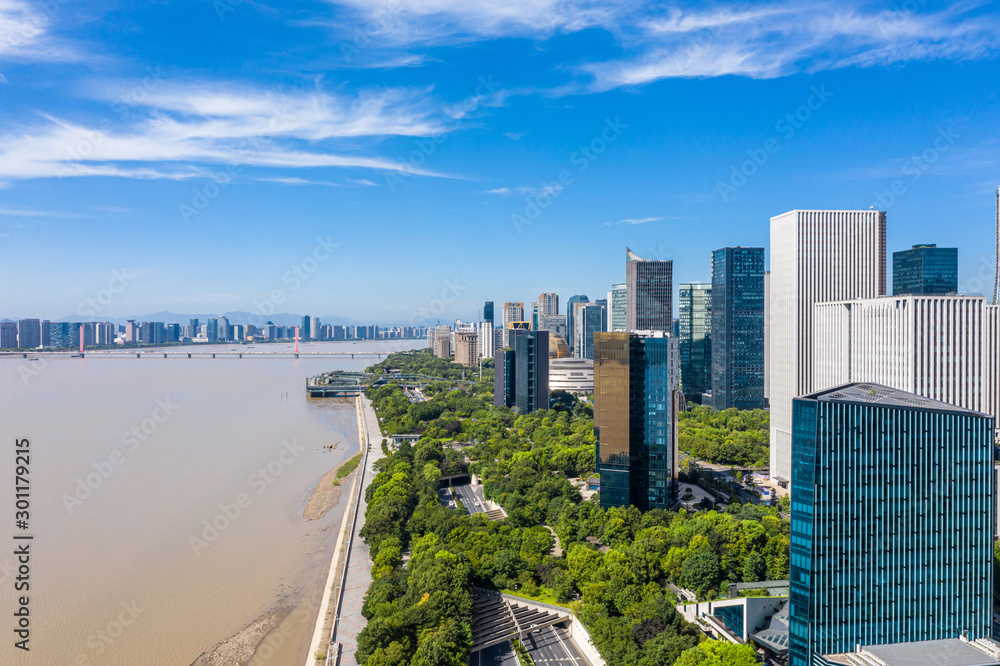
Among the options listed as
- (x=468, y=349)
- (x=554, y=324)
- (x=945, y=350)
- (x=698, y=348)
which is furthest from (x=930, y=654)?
(x=554, y=324)

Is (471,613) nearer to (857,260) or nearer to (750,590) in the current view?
(750,590)

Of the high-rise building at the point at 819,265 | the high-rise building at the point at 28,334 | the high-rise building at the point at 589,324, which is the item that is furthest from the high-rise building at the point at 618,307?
the high-rise building at the point at 28,334

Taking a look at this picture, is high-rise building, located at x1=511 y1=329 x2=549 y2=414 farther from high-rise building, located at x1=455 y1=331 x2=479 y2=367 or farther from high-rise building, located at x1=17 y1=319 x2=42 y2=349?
high-rise building, located at x1=17 y1=319 x2=42 y2=349

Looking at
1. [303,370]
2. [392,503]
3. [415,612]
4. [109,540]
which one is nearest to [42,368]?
[303,370]

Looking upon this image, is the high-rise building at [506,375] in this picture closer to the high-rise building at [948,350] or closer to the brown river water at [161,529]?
the brown river water at [161,529]

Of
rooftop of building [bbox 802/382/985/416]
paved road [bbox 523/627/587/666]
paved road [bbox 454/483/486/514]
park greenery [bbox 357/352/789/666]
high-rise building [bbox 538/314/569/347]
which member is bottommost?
paved road [bbox 523/627/587/666]

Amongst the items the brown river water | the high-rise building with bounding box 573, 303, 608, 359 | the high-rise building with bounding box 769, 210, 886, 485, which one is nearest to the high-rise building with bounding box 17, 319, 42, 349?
the brown river water

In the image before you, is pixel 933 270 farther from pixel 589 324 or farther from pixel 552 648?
pixel 552 648
